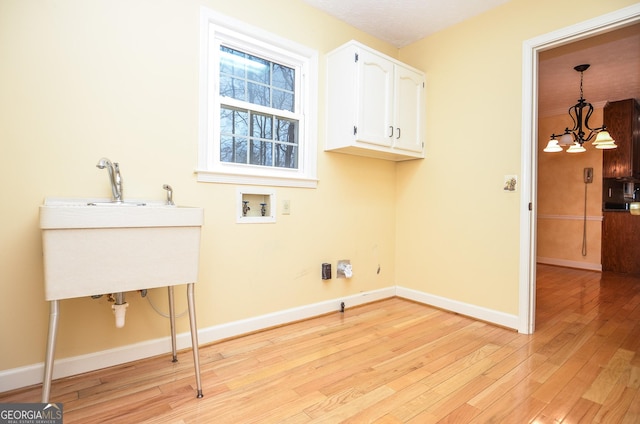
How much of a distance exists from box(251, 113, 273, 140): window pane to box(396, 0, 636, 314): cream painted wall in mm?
1497

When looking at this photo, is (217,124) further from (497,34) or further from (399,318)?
(497,34)

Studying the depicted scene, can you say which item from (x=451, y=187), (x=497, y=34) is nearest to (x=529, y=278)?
(x=451, y=187)

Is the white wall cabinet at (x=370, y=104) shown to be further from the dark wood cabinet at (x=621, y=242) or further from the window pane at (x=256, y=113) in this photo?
the dark wood cabinet at (x=621, y=242)

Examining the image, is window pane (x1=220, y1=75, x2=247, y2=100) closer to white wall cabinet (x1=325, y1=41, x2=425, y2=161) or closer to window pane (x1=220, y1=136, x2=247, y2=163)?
window pane (x1=220, y1=136, x2=247, y2=163)

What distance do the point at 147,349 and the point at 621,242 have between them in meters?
6.17

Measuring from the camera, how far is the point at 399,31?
308cm

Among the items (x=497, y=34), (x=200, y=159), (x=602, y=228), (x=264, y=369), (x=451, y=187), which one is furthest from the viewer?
(x=602, y=228)

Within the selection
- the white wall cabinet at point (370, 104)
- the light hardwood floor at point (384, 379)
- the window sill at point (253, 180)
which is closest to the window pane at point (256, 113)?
the window sill at point (253, 180)

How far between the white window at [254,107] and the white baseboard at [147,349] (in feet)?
3.35

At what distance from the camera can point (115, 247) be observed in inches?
58.0

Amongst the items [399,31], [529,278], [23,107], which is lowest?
[529,278]

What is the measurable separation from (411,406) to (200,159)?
187cm

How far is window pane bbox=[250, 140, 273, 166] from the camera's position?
250cm

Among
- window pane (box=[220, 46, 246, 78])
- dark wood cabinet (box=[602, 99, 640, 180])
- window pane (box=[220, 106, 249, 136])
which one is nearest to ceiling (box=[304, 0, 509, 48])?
window pane (box=[220, 46, 246, 78])
